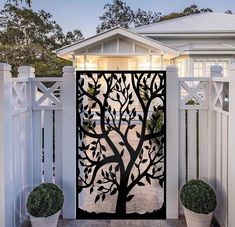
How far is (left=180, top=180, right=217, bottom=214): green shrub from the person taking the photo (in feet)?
11.3

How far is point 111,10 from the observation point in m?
35.2

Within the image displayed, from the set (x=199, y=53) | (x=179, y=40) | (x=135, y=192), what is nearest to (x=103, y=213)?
(x=135, y=192)

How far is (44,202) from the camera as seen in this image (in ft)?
11.3

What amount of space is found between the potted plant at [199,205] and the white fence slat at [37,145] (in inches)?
70.0

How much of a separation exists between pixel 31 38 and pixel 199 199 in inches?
1054

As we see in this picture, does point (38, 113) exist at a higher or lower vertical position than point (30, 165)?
A: higher

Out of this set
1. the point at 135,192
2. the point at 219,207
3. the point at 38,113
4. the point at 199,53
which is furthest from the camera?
the point at 199,53

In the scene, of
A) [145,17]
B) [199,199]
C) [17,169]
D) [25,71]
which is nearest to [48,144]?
[17,169]

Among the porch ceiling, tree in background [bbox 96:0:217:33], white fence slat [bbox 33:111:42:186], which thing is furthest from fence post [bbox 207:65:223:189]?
tree in background [bbox 96:0:217:33]

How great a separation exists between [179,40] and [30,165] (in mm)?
12655

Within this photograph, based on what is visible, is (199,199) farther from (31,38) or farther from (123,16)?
(123,16)

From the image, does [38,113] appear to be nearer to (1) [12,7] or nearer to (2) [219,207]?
(2) [219,207]

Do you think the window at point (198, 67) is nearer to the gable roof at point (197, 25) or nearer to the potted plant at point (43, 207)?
the gable roof at point (197, 25)

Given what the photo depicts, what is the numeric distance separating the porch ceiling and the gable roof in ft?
8.84
